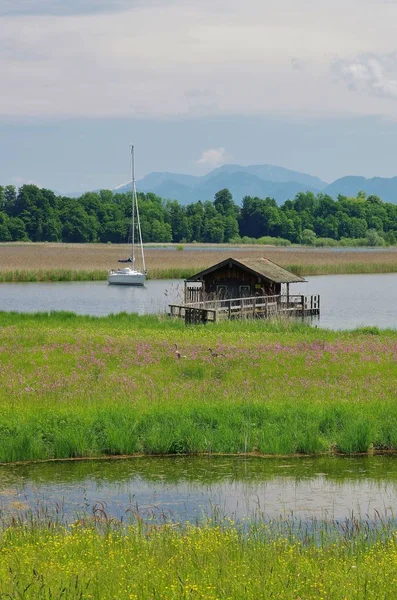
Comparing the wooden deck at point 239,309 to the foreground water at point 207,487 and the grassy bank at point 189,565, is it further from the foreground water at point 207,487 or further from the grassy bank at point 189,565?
the grassy bank at point 189,565

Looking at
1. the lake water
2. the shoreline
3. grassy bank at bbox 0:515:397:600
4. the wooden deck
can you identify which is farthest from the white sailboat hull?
grassy bank at bbox 0:515:397:600

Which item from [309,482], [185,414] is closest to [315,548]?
[309,482]

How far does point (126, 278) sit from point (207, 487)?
8170cm

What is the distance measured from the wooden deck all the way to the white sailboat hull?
37.0m

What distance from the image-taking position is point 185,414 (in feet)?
81.0

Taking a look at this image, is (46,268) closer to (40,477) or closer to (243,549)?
(40,477)

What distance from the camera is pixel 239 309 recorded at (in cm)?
5719

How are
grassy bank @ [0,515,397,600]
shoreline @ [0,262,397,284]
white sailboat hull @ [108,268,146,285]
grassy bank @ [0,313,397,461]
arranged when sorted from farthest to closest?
white sailboat hull @ [108,268,146,285]
shoreline @ [0,262,397,284]
grassy bank @ [0,313,397,461]
grassy bank @ [0,515,397,600]

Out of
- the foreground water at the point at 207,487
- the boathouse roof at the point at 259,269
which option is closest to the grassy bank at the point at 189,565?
the foreground water at the point at 207,487

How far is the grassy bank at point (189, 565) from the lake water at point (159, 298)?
44.0 meters

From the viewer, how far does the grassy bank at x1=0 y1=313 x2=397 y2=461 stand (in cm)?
2348

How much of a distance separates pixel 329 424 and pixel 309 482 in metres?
4.16

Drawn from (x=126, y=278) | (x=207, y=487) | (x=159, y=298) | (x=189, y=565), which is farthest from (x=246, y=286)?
(x=189, y=565)

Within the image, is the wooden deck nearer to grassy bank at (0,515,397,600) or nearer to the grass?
grassy bank at (0,515,397,600)
